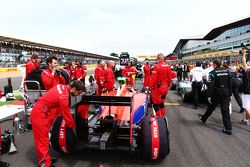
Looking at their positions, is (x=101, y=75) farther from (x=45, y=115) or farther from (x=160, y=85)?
(x=45, y=115)

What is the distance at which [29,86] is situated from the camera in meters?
5.56

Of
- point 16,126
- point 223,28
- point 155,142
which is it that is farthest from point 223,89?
point 223,28

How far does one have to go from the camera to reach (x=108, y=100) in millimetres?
3662

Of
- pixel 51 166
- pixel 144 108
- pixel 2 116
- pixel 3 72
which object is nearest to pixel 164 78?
pixel 144 108

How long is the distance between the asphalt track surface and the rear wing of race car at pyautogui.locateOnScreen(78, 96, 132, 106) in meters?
0.96

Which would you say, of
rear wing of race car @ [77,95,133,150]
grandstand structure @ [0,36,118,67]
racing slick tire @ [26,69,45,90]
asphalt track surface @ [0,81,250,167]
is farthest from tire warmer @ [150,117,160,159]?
grandstand structure @ [0,36,118,67]

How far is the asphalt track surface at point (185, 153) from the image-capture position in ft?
12.1

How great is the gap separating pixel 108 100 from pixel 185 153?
173 cm

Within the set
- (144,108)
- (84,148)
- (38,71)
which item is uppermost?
(38,71)

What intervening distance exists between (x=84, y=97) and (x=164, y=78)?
9.51ft

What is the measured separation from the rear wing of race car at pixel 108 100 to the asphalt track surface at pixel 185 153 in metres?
0.96

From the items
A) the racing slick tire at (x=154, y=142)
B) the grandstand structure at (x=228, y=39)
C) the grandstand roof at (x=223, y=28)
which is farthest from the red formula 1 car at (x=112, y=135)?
the grandstand roof at (x=223, y=28)

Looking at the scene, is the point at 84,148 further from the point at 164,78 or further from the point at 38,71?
the point at 164,78

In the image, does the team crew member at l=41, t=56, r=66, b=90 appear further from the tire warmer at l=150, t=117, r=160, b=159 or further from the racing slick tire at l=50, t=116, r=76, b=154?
the tire warmer at l=150, t=117, r=160, b=159
